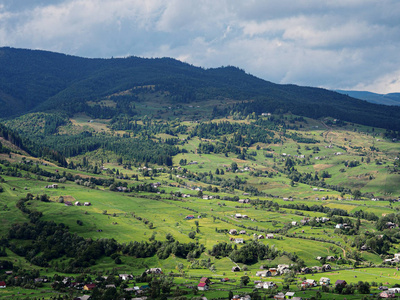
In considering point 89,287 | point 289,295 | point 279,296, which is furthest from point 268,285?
point 89,287

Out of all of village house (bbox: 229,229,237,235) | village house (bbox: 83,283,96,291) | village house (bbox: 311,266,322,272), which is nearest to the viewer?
village house (bbox: 83,283,96,291)

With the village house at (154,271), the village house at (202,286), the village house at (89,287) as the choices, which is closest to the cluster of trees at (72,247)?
the village house at (154,271)

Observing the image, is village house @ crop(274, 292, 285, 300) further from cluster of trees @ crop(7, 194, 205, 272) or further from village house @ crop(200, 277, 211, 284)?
cluster of trees @ crop(7, 194, 205, 272)

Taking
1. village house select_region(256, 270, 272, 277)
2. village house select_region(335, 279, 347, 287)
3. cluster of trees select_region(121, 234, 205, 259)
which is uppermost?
village house select_region(335, 279, 347, 287)

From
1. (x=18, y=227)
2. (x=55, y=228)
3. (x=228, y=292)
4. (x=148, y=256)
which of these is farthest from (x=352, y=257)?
(x=18, y=227)

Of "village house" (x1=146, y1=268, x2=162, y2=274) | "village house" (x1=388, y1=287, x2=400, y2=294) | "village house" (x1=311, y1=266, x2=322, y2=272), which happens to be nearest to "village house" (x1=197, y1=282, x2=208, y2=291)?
"village house" (x1=146, y1=268, x2=162, y2=274)

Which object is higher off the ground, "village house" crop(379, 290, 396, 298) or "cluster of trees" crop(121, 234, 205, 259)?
"village house" crop(379, 290, 396, 298)

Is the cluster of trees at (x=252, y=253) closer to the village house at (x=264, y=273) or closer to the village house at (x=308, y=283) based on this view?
the village house at (x=264, y=273)

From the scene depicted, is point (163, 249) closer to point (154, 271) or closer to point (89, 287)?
point (154, 271)

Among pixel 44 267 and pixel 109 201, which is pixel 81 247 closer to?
pixel 44 267

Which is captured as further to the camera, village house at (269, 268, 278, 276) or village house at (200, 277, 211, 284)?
village house at (269, 268, 278, 276)

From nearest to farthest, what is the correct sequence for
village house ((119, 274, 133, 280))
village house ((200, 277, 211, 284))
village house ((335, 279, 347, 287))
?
village house ((335, 279, 347, 287)) → village house ((200, 277, 211, 284)) → village house ((119, 274, 133, 280))
